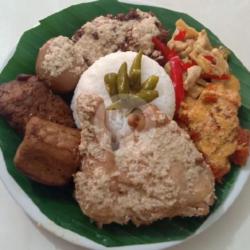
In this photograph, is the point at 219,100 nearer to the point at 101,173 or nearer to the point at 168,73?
the point at 168,73

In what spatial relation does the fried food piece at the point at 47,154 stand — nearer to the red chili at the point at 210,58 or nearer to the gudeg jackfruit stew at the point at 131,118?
the gudeg jackfruit stew at the point at 131,118

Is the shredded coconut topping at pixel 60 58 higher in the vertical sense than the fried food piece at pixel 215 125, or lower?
higher

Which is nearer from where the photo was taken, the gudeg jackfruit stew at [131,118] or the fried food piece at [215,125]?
the gudeg jackfruit stew at [131,118]

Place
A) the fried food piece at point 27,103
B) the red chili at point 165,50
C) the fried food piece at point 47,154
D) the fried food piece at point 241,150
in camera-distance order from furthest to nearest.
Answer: the red chili at point 165,50 < the fried food piece at point 241,150 < the fried food piece at point 27,103 < the fried food piece at point 47,154

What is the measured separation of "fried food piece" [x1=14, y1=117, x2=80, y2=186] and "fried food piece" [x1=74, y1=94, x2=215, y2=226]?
0.04m

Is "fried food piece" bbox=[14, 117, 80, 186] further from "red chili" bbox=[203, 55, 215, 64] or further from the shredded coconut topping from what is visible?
"red chili" bbox=[203, 55, 215, 64]

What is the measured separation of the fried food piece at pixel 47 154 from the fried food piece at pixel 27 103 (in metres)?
0.08

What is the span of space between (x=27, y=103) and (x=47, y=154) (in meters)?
0.21

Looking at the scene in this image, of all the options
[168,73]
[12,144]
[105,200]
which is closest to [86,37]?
[168,73]

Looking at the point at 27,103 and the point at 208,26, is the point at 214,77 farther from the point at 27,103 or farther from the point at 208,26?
the point at 27,103

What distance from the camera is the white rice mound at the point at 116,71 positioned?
1826mm

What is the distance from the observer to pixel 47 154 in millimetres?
1684

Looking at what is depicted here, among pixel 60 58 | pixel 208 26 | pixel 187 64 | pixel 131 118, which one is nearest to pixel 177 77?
pixel 187 64

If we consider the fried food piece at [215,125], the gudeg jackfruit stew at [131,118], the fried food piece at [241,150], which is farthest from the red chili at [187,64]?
the fried food piece at [241,150]
